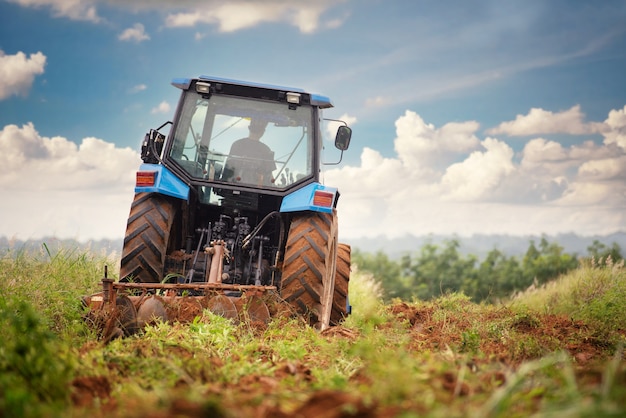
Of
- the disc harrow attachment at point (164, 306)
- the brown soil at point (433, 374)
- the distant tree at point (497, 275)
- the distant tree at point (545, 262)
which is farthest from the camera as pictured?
the distant tree at point (497, 275)

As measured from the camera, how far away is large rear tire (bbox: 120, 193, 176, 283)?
6.26 m

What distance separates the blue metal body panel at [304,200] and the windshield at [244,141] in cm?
31

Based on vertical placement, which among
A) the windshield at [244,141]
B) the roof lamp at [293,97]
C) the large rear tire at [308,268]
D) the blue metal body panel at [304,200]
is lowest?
the large rear tire at [308,268]

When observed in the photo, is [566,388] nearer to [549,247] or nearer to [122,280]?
[122,280]

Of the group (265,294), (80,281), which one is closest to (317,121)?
(265,294)

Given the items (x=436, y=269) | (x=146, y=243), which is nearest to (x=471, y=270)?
(x=436, y=269)

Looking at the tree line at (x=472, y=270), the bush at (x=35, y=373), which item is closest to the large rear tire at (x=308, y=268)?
the bush at (x=35, y=373)

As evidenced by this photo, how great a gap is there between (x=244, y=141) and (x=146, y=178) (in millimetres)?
1258

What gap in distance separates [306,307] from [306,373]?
2375 mm

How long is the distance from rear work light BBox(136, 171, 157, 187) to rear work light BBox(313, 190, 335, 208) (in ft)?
5.35

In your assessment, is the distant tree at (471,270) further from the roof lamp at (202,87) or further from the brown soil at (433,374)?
the roof lamp at (202,87)

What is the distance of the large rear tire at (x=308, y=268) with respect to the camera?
6074 mm

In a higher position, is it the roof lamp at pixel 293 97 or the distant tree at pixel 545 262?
the roof lamp at pixel 293 97

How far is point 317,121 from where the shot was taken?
24.1 ft
